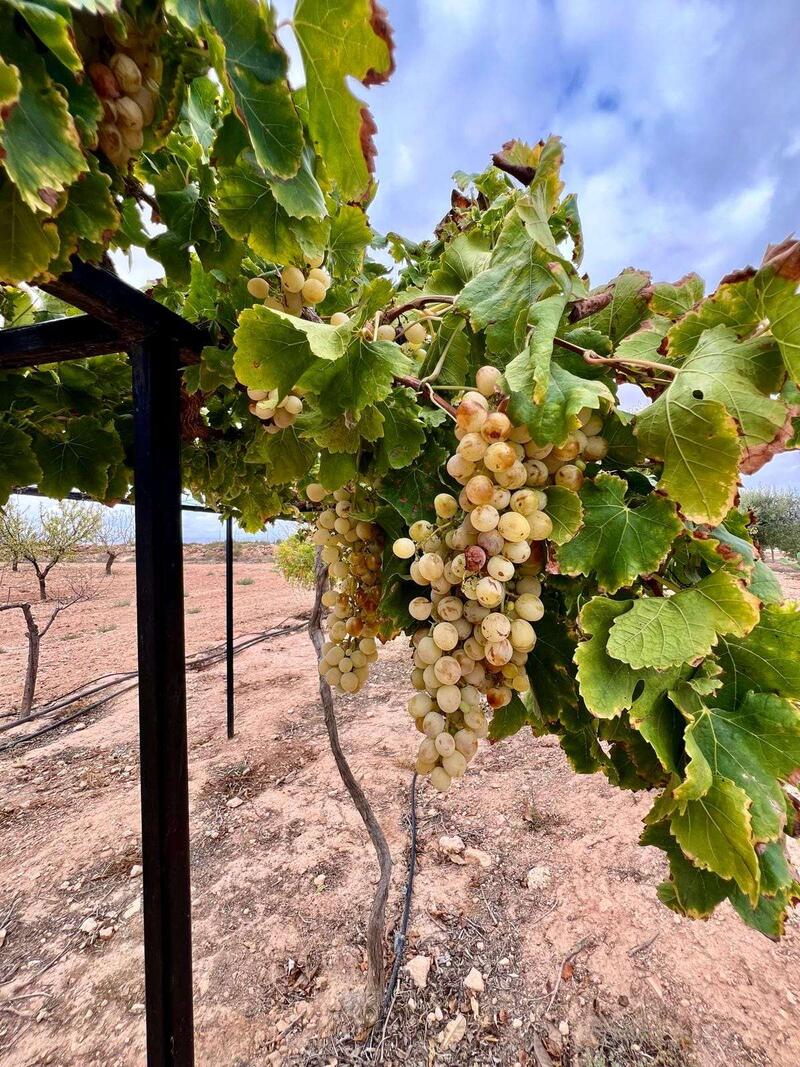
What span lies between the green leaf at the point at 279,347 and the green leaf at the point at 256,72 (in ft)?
0.55

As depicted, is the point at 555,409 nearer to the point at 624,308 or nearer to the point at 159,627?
the point at 624,308

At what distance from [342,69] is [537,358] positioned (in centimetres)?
39

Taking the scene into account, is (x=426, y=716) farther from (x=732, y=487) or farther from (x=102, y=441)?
(x=102, y=441)

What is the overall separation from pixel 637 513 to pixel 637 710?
0.26m

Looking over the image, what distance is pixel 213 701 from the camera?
709cm

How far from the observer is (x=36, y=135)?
1.64 ft

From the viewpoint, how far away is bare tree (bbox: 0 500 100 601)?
25.3 feet

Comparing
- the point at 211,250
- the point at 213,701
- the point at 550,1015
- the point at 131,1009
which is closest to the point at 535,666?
the point at 211,250

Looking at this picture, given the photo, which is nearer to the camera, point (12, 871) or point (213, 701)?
point (12, 871)

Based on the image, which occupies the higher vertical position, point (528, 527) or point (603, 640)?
point (528, 527)

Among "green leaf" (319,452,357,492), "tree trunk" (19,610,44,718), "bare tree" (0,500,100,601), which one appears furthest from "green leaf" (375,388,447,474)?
"bare tree" (0,500,100,601)

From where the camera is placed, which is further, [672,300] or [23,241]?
[672,300]

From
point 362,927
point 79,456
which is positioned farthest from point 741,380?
point 362,927

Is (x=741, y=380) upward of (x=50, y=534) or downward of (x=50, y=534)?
upward
